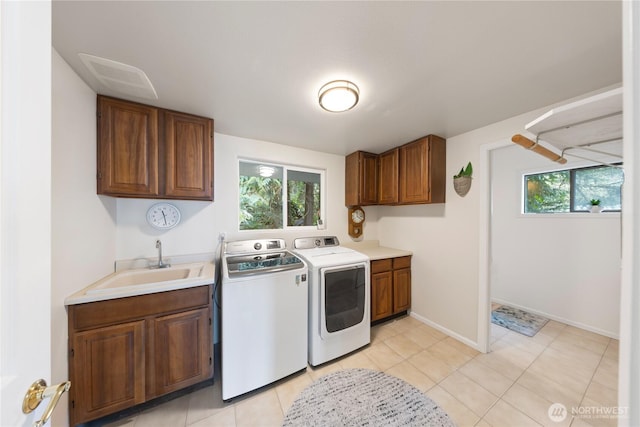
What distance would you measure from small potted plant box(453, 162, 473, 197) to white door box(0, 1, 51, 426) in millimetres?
2812

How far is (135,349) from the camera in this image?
4.69 ft

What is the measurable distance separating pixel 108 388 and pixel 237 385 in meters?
0.80

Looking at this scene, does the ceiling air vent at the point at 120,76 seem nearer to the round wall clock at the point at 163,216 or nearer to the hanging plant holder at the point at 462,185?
the round wall clock at the point at 163,216

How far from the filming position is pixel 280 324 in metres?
1.75

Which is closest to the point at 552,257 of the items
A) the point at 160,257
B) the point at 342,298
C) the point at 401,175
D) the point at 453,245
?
the point at 453,245

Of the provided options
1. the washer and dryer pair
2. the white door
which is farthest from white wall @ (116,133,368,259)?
the white door

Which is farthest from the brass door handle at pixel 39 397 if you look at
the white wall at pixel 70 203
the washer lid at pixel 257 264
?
the washer lid at pixel 257 264

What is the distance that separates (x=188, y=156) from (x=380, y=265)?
234 cm

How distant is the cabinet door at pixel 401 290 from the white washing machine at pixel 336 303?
68 cm

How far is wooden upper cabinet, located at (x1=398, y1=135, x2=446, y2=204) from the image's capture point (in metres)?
2.36

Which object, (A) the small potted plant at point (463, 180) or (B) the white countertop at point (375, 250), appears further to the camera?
(B) the white countertop at point (375, 250)

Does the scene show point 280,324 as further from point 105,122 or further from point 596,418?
point 596,418

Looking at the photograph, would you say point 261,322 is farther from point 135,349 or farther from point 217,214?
point 217,214

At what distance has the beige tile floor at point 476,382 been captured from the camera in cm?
146
